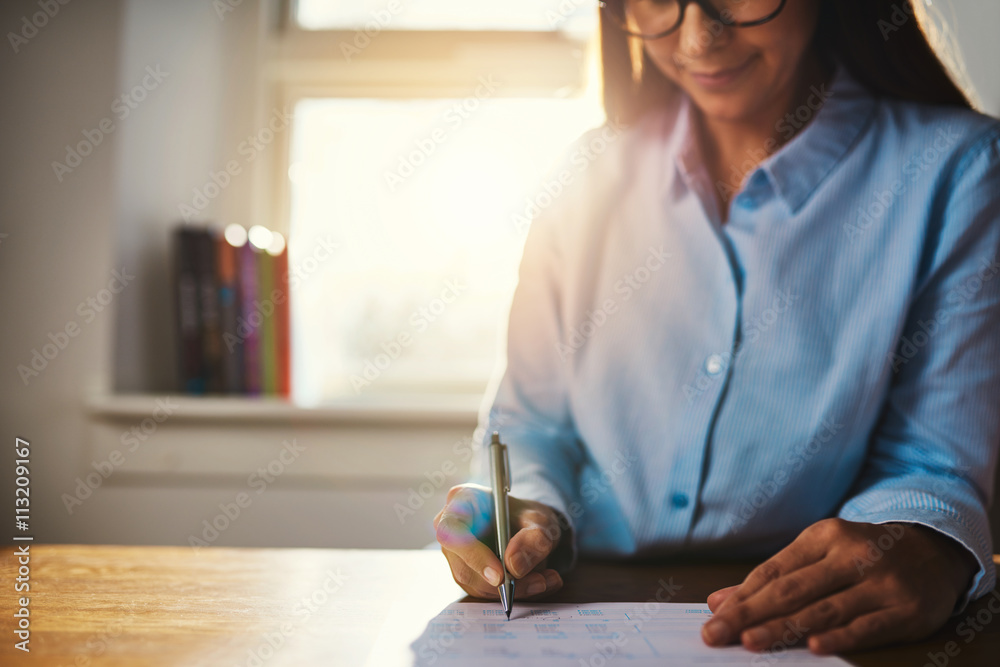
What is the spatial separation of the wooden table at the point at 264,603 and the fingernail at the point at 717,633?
9 cm

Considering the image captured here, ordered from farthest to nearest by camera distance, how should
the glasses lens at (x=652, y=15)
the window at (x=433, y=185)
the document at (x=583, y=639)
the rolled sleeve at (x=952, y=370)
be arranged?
the window at (x=433, y=185)
the glasses lens at (x=652, y=15)
the rolled sleeve at (x=952, y=370)
the document at (x=583, y=639)

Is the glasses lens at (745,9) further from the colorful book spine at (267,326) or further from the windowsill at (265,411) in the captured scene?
the colorful book spine at (267,326)

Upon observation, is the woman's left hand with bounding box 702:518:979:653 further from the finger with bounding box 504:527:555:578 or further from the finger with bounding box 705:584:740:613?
the finger with bounding box 504:527:555:578

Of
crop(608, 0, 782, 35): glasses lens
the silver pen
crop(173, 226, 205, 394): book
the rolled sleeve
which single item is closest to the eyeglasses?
crop(608, 0, 782, 35): glasses lens

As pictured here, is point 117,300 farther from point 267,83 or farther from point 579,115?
point 579,115

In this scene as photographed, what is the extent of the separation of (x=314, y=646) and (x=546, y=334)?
0.57 metres

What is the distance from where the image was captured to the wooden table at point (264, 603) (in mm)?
444

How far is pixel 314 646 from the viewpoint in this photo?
1.51 ft

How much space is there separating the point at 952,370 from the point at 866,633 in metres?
0.41

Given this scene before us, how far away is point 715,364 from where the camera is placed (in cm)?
78

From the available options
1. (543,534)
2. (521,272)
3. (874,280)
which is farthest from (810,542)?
(521,272)

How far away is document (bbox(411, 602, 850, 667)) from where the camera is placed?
43 cm

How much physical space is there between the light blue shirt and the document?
196mm

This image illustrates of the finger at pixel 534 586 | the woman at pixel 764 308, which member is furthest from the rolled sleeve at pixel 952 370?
the finger at pixel 534 586
